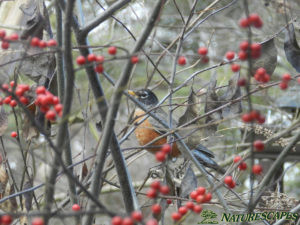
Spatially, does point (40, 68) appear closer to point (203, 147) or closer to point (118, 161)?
point (118, 161)

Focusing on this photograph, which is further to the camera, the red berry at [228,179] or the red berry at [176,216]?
the red berry at [228,179]

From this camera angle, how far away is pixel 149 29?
1343mm

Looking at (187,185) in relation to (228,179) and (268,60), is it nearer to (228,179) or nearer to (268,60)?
(228,179)

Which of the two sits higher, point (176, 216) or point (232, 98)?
point (232, 98)

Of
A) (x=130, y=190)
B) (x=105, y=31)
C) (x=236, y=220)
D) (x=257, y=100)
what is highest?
(x=105, y=31)

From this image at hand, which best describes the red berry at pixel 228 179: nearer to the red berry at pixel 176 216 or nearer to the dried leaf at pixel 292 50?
the red berry at pixel 176 216

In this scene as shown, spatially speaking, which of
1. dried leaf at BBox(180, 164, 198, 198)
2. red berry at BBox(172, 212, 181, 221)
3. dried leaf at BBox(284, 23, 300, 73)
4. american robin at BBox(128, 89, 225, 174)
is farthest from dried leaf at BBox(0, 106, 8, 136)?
dried leaf at BBox(284, 23, 300, 73)

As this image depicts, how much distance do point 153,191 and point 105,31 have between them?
106 inches

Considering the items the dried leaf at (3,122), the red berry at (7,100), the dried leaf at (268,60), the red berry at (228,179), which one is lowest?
the red berry at (228,179)

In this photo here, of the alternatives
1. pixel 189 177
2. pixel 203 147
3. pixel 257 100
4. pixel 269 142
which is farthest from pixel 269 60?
pixel 257 100

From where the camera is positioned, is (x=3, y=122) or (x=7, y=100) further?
(x=3, y=122)

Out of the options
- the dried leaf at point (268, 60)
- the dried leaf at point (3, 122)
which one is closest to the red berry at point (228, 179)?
the dried leaf at point (268, 60)

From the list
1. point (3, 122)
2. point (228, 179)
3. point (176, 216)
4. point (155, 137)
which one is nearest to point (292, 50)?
point (228, 179)

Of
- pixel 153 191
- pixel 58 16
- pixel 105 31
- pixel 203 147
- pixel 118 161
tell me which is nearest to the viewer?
pixel 153 191
